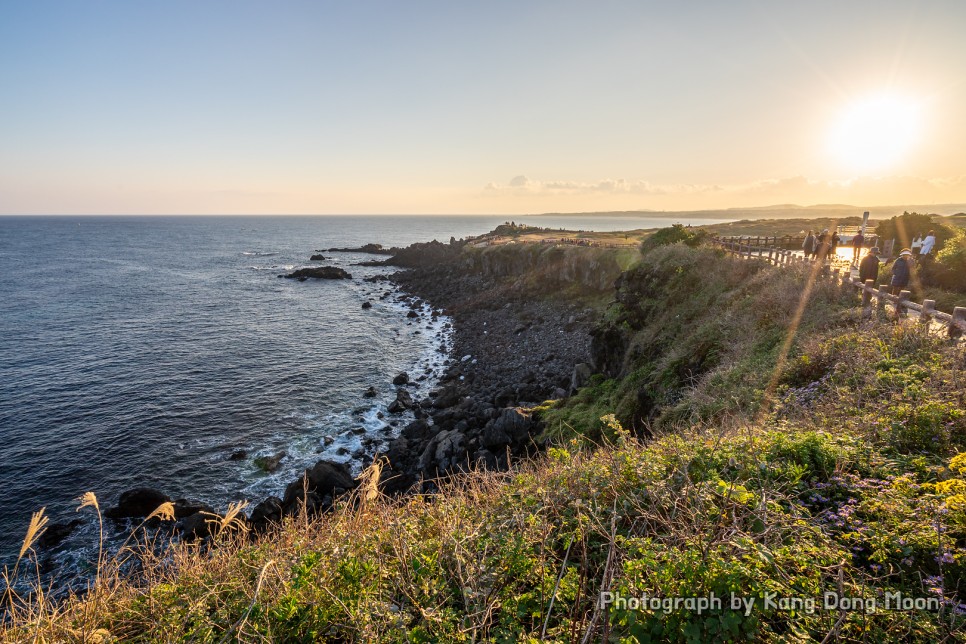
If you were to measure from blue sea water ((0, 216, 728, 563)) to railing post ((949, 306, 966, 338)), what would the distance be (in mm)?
22148

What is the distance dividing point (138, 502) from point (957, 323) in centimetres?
2743

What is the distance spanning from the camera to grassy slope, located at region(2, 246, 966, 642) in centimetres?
361

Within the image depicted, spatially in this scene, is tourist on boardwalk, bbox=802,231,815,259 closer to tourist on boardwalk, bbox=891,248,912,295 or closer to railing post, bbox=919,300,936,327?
tourist on boardwalk, bbox=891,248,912,295

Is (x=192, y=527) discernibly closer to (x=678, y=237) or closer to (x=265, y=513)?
(x=265, y=513)

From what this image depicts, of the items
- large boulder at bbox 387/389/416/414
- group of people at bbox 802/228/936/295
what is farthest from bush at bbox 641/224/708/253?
large boulder at bbox 387/389/416/414

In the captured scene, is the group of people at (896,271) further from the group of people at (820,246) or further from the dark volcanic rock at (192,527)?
the dark volcanic rock at (192,527)

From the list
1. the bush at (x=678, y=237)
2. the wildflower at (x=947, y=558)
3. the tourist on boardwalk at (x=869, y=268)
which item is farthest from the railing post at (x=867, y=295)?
the bush at (x=678, y=237)

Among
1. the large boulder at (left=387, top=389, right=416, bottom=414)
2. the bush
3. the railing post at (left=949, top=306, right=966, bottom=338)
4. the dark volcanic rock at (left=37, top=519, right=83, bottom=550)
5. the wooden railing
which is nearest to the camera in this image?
the railing post at (left=949, top=306, right=966, bottom=338)

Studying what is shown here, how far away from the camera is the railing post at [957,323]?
8.65m

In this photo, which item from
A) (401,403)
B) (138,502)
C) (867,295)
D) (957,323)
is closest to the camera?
(957,323)

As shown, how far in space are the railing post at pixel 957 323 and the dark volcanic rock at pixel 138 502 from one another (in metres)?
25.9

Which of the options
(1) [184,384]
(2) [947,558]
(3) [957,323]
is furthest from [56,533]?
(3) [957,323]

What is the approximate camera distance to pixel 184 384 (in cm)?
2895

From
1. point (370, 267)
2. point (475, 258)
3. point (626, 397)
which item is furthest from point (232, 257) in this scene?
point (626, 397)
